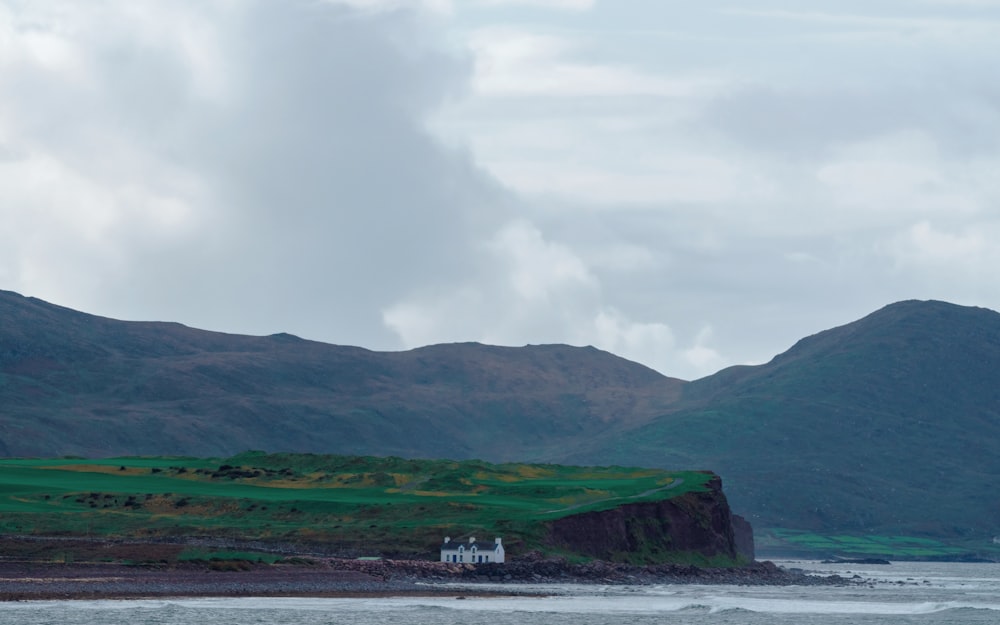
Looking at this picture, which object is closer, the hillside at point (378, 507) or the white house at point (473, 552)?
the white house at point (473, 552)

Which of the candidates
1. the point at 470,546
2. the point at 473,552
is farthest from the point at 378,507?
the point at 473,552

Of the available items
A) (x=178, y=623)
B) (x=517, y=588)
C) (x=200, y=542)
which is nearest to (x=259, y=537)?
(x=200, y=542)

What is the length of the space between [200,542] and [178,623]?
54.2m

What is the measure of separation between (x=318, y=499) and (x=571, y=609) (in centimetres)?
6227

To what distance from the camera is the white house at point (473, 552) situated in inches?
5226

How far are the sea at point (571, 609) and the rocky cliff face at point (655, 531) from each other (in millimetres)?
12624

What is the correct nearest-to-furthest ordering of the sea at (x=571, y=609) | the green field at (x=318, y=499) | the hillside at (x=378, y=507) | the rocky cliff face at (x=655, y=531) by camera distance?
the sea at (x=571, y=609) < the green field at (x=318, y=499) < the hillside at (x=378, y=507) < the rocky cliff face at (x=655, y=531)

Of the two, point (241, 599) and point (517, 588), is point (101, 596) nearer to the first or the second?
point (241, 599)

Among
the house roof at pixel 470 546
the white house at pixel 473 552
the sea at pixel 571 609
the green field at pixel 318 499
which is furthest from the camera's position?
the green field at pixel 318 499

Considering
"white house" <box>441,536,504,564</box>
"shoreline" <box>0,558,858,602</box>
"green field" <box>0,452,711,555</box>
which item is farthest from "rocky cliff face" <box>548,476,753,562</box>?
"white house" <box>441,536,504,564</box>

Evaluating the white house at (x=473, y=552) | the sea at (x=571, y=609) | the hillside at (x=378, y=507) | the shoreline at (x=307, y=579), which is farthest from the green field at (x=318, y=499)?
the sea at (x=571, y=609)

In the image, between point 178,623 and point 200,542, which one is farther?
point 200,542

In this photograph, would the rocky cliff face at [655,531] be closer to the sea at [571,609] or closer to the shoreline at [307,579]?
the shoreline at [307,579]

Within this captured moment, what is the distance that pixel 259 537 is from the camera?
14150cm
